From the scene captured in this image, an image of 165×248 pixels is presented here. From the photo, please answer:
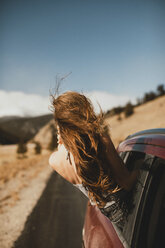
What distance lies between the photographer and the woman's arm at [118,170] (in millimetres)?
1413

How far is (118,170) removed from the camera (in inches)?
56.1

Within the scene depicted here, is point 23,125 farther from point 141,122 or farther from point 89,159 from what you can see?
point 89,159

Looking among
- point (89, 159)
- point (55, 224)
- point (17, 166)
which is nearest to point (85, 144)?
point (89, 159)

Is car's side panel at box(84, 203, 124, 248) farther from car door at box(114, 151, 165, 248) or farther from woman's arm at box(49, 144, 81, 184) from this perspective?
woman's arm at box(49, 144, 81, 184)

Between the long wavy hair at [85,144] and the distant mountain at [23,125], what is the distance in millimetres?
104252

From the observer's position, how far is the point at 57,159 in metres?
1.63

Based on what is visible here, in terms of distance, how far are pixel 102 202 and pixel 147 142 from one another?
65 centimetres

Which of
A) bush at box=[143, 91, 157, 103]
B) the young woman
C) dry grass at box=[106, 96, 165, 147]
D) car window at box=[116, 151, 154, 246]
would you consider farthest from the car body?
bush at box=[143, 91, 157, 103]

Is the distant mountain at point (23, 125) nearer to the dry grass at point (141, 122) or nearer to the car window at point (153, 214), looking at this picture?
the dry grass at point (141, 122)

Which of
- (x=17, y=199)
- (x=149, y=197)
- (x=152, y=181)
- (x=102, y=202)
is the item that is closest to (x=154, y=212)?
(x=149, y=197)

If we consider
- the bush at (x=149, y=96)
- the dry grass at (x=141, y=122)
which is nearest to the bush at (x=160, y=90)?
the bush at (x=149, y=96)

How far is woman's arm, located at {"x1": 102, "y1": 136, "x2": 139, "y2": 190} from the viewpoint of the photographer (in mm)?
1413

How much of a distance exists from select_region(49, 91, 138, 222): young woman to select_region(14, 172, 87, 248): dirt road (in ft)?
9.57

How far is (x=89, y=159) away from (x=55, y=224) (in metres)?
4.12
